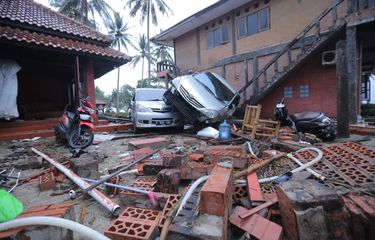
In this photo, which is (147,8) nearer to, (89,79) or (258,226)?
(89,79)

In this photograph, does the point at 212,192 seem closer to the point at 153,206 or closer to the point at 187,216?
the point at 187,216

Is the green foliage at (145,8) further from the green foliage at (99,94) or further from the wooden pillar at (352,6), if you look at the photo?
the green foliage at (99,94)

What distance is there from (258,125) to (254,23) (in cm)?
945

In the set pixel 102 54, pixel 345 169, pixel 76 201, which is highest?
pixel 102 54

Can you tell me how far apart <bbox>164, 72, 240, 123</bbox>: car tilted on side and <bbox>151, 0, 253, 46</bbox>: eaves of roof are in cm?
713

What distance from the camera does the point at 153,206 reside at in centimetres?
255

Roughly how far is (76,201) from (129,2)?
1009 inches

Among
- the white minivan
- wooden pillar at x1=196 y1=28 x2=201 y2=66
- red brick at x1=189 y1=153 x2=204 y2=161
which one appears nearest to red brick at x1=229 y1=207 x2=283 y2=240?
red brick at x1=189 y1=153 x2=204 y2=161

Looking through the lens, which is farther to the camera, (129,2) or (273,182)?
(129,2)

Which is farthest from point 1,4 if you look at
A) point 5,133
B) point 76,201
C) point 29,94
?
point 76,201

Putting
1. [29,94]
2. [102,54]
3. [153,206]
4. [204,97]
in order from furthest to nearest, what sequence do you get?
[29,94], [102,54], [204,97], [153,206]

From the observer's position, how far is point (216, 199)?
175cm

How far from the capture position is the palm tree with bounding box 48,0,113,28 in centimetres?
2188

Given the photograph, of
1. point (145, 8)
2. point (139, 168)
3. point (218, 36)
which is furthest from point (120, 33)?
point (139, 168)
